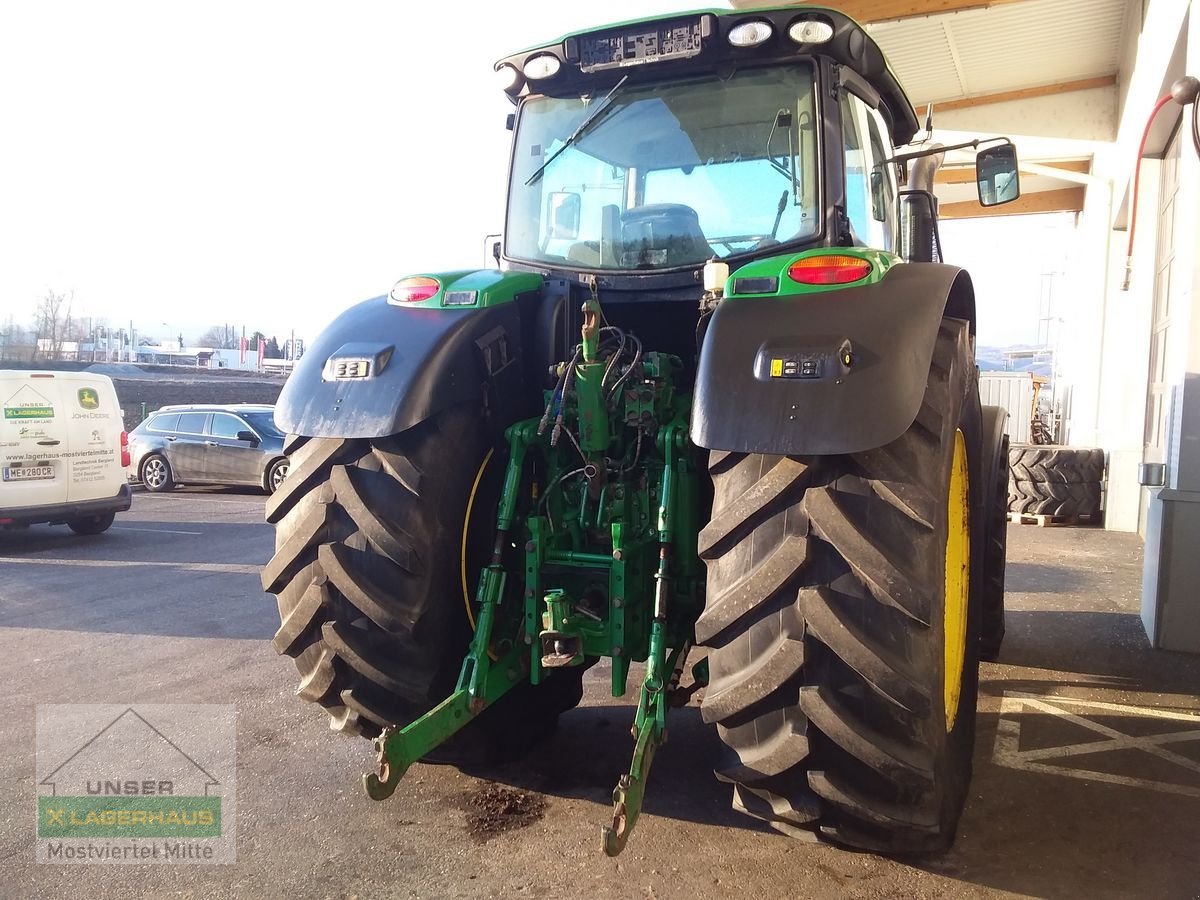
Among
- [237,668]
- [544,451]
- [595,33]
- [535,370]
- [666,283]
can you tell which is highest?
[595,33]

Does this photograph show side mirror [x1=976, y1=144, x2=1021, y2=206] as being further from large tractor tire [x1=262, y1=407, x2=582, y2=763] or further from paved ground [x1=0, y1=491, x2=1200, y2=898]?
large tractor tire [x1=262, y1=407, x2=582, y2=763]

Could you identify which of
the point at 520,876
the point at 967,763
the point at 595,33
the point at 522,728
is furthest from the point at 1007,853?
the point at 595,33

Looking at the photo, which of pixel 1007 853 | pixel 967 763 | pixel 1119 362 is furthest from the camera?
pixel 1119 362

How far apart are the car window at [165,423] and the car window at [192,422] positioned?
0.12 metres

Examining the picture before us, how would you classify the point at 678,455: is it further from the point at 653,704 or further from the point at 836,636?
the point at 836,636

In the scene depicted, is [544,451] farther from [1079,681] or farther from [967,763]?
[1079,681]

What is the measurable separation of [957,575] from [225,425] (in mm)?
14116

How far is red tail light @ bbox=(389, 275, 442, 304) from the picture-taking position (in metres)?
3.62

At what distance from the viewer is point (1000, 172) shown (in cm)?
441

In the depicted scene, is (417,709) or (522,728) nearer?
(417,709)

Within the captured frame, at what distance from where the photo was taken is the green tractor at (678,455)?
2605mm

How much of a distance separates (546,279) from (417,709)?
178 cm

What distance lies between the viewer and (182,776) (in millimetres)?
3756

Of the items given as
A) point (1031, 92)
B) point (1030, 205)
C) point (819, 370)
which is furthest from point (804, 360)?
point (1030, 205)
